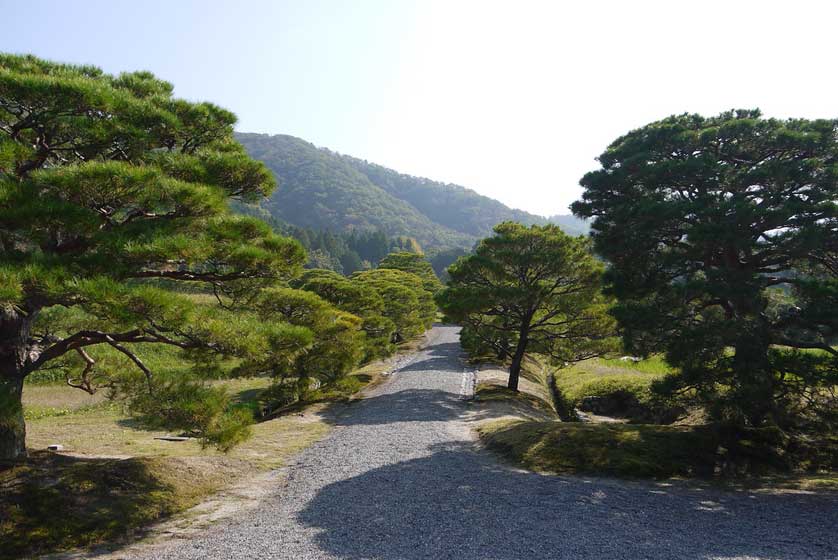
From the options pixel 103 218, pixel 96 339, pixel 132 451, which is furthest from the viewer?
pixel 132 451

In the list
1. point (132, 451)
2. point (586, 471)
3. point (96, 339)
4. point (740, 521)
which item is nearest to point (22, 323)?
point (96, 339)

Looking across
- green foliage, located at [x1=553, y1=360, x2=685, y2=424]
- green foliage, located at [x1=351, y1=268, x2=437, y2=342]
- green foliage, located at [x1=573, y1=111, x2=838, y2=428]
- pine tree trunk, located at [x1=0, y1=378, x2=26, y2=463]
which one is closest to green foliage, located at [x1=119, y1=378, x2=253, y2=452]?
pine tree trunk, located at [x1=0, y1=378, x2=26, y2=463]

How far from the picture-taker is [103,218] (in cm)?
→ 516

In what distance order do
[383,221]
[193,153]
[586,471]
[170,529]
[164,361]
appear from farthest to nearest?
1. [383,221]
2. [164,361]
3. [586,471]
4. [193,153]
5. [170,529]

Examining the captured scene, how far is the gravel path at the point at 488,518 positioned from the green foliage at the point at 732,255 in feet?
5.51

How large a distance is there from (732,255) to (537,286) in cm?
629

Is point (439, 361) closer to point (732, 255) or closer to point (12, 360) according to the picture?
point (732, 255)

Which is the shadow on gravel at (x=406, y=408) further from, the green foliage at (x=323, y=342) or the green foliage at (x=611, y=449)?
the green foliage at (x=611, y=449)

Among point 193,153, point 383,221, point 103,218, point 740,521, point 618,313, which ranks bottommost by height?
point 740,521

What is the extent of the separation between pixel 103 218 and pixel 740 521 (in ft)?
27.7

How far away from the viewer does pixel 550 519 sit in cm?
573

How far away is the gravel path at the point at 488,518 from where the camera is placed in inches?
194

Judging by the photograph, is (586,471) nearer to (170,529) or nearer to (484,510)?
(484,510)

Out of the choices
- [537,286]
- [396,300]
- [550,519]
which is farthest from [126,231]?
[396,300]
